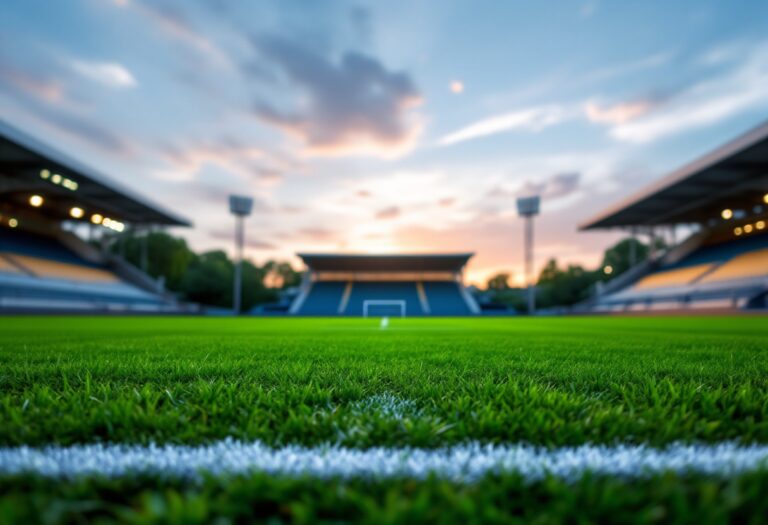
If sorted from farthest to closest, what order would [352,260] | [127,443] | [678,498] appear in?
[352,260] < [127,443] < [678,498]

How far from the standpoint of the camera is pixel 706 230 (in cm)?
3078

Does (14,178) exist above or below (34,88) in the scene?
below

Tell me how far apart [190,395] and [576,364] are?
248cm

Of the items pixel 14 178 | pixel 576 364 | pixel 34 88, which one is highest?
pixel 34 88

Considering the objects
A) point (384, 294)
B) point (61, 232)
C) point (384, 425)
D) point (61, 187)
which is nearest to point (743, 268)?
point (384, 294)

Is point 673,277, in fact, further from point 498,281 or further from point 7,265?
point 498,281

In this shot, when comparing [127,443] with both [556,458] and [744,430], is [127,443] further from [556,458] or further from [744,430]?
[744,430]

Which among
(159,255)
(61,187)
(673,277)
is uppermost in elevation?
(61,187)

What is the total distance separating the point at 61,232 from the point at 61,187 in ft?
29.5

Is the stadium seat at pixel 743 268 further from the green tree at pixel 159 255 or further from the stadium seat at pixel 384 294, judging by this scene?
the green tree at pixel 159 255

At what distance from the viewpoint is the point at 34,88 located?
23.5m

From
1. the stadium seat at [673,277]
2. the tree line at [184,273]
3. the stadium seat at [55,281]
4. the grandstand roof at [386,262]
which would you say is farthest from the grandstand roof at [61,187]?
the stadium seat at [673,277]

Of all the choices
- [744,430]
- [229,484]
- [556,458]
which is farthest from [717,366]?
[229,484]

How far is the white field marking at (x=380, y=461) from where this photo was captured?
0.96 m
